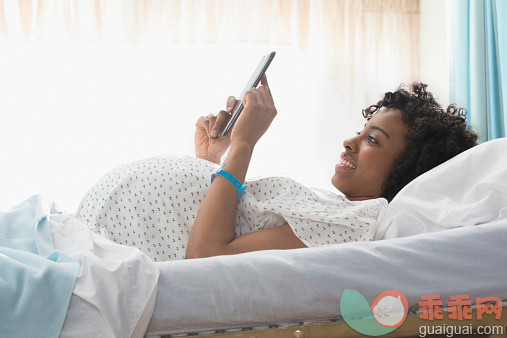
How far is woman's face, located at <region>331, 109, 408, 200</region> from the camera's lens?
4.52 ft

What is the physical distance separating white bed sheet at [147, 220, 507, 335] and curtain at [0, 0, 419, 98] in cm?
240

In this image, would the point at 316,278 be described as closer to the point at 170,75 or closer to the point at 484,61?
the point at 484,61

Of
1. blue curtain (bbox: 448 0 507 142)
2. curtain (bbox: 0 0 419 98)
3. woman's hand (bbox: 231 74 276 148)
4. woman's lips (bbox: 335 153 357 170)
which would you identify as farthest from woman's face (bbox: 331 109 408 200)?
curtain (bbox: 0 0 419 98)

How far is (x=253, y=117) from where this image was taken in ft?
4.24

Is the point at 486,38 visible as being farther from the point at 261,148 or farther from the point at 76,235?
the point at 76,235

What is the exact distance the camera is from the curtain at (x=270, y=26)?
9.70 feet

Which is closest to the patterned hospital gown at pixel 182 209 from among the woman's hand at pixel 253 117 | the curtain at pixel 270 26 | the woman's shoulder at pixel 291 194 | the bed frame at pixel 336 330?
the woman's shoulder at pixel 291 194

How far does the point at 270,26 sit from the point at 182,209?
2206 mm

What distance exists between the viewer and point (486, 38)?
2330 millimetres

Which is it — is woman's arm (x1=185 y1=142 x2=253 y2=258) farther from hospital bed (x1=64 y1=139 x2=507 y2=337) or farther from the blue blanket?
the blue blanket

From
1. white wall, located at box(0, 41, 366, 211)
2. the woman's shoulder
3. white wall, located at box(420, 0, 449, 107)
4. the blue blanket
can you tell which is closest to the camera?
the blue blanket

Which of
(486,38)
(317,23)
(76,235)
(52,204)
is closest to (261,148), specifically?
(317,23)

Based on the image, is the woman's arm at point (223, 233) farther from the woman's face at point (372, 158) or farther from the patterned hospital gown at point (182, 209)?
the woman's face at point (372, 158)

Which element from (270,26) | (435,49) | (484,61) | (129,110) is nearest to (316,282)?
(484,61)
